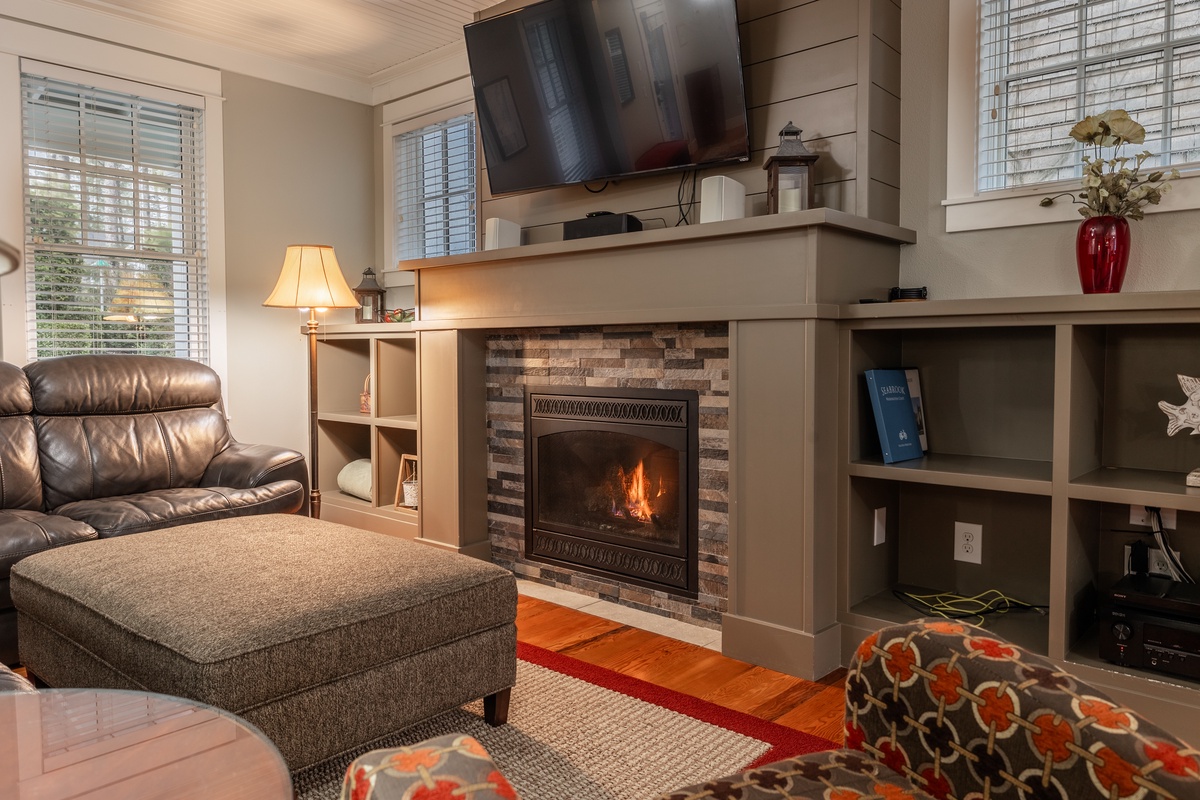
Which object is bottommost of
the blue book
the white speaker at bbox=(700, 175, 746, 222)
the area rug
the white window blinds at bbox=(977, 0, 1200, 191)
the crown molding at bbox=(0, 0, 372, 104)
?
the area rug

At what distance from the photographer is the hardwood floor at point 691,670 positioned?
90.3 inches

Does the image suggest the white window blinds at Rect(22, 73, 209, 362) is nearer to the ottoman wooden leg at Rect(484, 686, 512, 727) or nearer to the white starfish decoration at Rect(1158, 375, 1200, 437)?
the ottoman wooden leg at Rect(484, 686, 512, 727)

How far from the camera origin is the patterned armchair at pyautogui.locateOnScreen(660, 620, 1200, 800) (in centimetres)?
91

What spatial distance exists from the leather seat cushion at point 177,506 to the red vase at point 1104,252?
2.92 metres

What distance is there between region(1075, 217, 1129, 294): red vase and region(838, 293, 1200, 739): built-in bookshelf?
12 centimetres

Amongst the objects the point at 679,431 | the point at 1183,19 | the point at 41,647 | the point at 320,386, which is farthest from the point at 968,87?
the point at 320,386

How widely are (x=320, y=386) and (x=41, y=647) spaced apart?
8.19 feet

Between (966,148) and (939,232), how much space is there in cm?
27

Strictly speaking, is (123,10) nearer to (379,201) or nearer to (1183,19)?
(379,201)

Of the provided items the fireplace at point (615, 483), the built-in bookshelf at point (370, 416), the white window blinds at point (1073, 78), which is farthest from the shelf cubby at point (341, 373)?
the white window blinds at point (1073, 78)

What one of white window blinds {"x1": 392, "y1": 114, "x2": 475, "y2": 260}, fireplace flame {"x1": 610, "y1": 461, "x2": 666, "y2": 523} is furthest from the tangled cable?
white window blinds {"x1": 392, "y1": 114, "x2": 475, "y2": 260}

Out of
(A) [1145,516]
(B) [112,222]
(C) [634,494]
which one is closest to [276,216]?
(B) [112,222]

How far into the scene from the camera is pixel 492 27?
11.4 ft

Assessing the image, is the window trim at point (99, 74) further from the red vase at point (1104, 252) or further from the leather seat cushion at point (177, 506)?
the red vase at point (1104, 252)
